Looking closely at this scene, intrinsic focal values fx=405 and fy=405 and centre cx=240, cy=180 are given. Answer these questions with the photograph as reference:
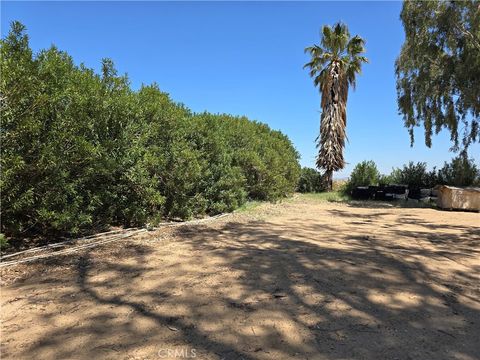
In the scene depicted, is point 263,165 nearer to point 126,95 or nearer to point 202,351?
point 126,95

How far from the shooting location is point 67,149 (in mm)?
5266

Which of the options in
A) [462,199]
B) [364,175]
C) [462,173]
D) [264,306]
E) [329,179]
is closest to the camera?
[264,306]

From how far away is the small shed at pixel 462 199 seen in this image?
546 inches

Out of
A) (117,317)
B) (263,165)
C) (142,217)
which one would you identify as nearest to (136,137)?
(142,217)

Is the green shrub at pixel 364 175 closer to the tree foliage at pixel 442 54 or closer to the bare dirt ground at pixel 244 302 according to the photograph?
the tree foliage at pixel 442 54

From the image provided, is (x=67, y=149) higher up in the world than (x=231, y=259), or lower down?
higher up

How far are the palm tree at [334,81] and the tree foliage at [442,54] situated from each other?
596 cm

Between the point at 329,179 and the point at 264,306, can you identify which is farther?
the point at 329,179

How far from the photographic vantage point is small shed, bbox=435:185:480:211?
13867 millimetres

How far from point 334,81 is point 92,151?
20025 mm

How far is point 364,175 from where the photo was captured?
22.7 metres

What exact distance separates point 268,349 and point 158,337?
85 centimetres

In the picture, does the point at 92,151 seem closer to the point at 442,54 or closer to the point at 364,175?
the point at 442,54

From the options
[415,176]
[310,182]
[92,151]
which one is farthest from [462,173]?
[92,151]
